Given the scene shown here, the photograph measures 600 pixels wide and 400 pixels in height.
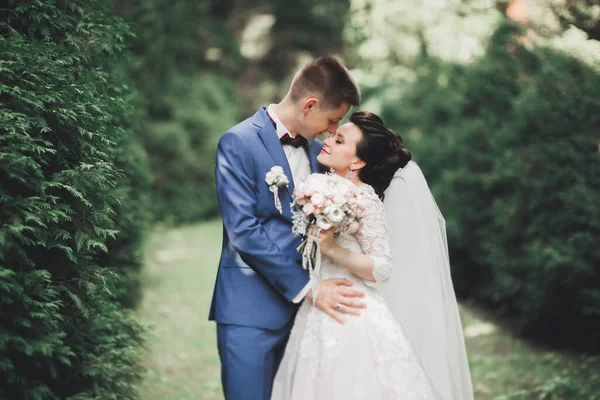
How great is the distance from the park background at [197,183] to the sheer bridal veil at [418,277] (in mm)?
1553

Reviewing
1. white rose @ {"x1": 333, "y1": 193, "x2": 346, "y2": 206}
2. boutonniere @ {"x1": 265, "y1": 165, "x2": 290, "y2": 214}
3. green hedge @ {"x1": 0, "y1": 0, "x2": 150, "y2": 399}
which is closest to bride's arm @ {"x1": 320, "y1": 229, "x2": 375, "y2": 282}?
white rose @ {"x1": 333, "y1": 193, "x2": 346, "y2": 206}

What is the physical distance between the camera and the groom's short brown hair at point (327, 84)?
10.9ft

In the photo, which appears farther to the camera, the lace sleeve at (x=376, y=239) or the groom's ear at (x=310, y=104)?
the groom's ear at (x=310, y=104)

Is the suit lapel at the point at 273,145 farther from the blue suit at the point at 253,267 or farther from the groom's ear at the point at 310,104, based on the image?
the groom's ear at the point at 310,104

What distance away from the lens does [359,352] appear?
118 inches

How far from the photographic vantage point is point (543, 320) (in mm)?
6828

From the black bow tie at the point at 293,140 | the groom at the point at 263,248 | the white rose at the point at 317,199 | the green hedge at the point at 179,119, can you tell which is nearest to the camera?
the white rose at the point at 317,199

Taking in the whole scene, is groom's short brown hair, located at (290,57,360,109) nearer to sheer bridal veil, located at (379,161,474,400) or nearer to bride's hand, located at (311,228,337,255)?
sheer bridal veil, located at (379,161,474,400)

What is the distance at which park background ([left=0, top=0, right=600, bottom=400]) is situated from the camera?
2682mm

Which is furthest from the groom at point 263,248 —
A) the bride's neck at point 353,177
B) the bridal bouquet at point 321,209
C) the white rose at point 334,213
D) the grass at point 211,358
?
the grass at point 211,358

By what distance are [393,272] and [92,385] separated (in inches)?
72.2

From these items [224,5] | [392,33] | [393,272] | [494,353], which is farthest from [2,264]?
[224,5]

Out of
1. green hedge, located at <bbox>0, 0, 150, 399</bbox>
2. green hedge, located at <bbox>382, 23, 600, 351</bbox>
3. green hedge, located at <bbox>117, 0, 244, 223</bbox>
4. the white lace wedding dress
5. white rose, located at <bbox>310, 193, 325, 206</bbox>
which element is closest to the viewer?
green hedge, located at <bbox>0, 0, 150, 399</bbox>

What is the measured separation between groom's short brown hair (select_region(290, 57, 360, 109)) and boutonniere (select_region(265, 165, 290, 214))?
487mm
